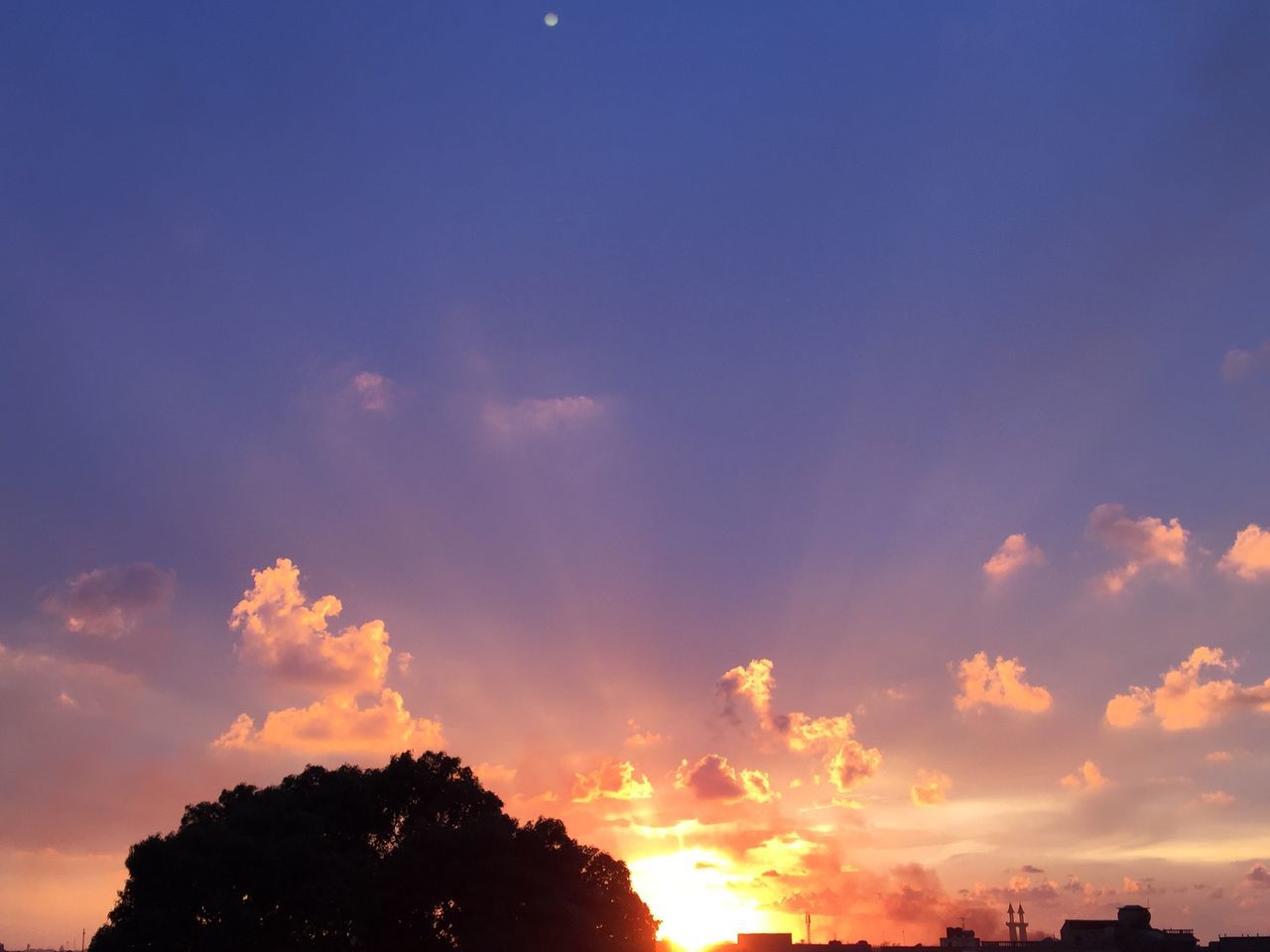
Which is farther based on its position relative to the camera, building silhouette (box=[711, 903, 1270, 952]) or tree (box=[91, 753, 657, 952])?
building silhouette (box=[711, 903, 1270, 952])

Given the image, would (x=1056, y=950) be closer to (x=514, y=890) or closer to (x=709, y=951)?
(x=709, y=951)

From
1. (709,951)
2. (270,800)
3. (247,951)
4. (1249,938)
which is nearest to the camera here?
(247,951)

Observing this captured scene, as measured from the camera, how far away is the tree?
2390 inches

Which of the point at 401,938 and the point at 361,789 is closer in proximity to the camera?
the point at 401,938

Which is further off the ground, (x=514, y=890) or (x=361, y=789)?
(x=361, y=789)

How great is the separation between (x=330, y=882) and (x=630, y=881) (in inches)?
702

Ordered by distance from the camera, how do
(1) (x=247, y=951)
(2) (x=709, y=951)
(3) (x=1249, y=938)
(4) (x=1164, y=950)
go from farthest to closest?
(2) (x=709, y=951)
(3) (x=1249, y=938)
(4) (x=1164, y=950)
(1) (x=247, y=951)

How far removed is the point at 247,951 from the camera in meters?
61.1

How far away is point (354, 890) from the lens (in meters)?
62.9

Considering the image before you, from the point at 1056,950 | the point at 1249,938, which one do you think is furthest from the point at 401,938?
the point at 1249,938

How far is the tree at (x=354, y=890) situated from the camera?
60.7 m

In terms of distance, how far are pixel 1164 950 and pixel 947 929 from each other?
104ft

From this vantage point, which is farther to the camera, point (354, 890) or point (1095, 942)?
point (1095, 942)

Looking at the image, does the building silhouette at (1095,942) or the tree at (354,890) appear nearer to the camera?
the tree at (354,890)
